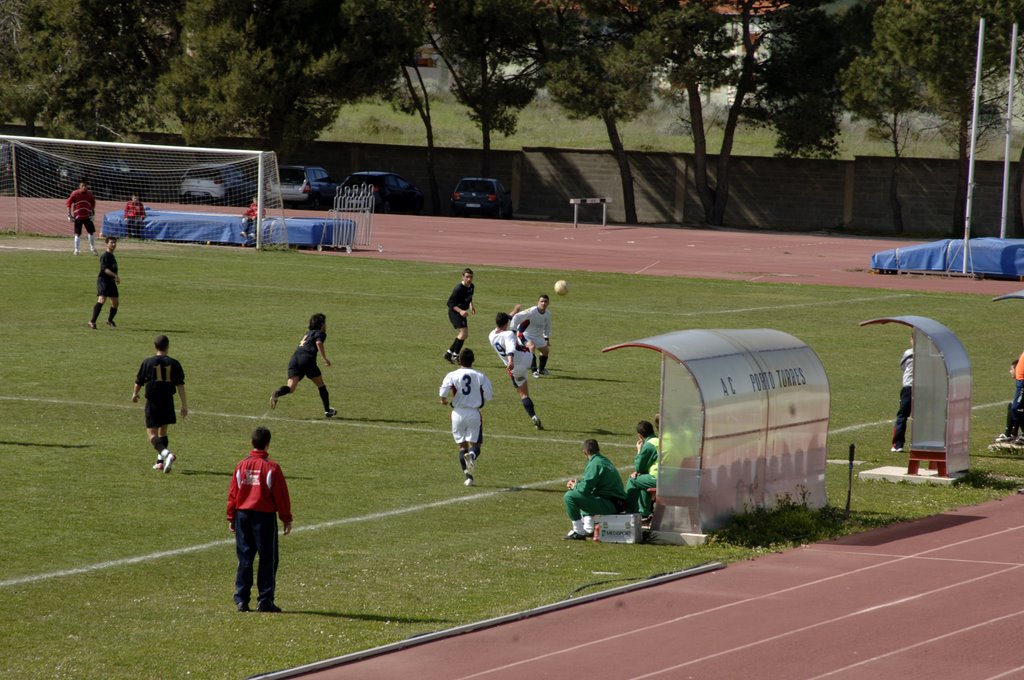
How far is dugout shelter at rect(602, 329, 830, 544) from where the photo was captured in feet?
46.5

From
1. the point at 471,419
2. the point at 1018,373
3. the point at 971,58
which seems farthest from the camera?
the point at 971,58

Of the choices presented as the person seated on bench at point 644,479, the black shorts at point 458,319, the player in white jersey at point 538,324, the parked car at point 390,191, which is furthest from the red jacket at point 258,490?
the parked car at point 390,191

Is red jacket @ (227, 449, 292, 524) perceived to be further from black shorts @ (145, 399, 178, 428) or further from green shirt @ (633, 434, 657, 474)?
black shorts @ (145, 399, 178, 428)

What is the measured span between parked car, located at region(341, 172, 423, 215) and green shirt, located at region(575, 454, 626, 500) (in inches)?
2081

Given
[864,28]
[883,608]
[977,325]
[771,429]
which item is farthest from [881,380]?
[864,28]

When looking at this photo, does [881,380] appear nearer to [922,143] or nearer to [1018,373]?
[1018,373]

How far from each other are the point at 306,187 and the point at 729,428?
5263 centimetres

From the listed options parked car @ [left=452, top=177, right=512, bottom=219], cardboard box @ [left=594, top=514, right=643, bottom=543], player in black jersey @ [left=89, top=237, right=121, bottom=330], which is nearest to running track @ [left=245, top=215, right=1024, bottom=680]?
cardboard box @ [left=594, top=514, right=643, bottom=543]

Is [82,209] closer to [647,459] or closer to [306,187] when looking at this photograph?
[306,187]

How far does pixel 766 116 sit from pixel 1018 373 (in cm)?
4542

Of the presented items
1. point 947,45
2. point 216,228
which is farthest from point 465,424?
point 947,45

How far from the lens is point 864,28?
2436 inches

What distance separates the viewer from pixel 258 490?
37.1ft

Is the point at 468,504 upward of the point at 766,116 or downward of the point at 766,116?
downward
